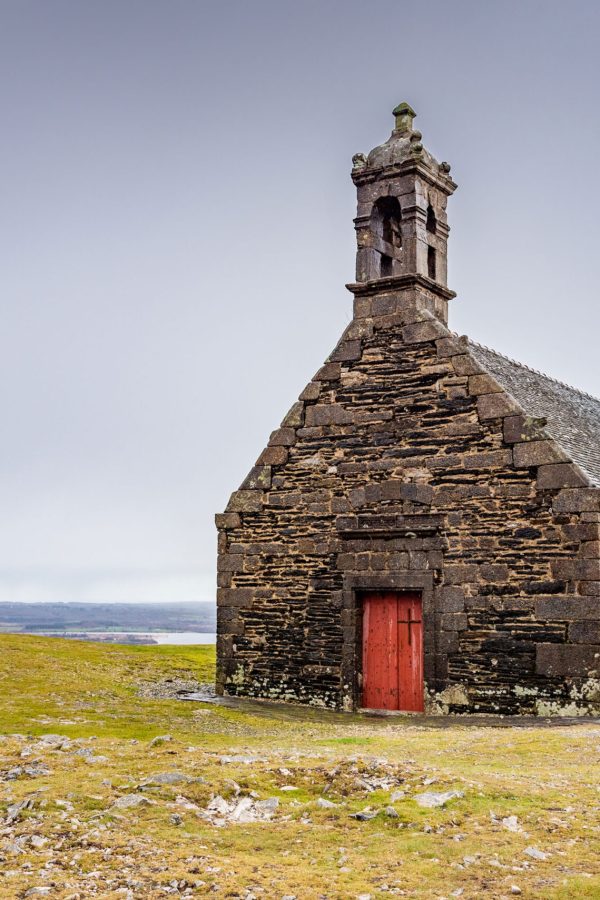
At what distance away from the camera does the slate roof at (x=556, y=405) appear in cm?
1661

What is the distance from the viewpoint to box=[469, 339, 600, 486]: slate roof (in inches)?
654

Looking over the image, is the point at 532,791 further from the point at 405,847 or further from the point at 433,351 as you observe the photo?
the point at 433,351

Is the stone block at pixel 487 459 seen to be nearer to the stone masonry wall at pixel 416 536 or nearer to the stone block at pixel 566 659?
the stone masonry wall at pixel 416 536

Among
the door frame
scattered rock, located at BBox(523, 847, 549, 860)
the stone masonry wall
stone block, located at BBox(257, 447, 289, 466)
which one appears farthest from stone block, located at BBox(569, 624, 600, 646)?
scattered rock, located at BBox(523, 847, 549, 860)

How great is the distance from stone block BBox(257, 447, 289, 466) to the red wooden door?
285cm

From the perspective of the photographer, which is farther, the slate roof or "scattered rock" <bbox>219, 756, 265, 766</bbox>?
the slate roof

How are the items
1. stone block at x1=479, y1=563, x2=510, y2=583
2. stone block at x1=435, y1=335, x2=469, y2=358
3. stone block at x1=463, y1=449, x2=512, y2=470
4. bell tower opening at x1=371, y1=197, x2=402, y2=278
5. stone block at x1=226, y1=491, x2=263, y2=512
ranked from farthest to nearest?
bell tower opening at x1=371, y1=197, x2=402, y2=278, stone block at x1=226, y1=491, x2=263, y2=512, stone block at x1=435, y1=335, x2=469, y2=358, stone block at x1=463, y1=449, x2=512, y2=470, stone block at x1=479, y1=563, x2=510, y2=583

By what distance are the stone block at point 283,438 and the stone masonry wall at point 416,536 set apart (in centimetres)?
2

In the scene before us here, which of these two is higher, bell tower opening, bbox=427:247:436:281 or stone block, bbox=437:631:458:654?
bell tower opening, bbox=427:247:436:281

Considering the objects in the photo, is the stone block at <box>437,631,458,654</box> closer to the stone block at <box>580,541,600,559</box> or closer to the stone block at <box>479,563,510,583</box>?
the stone block at <box>479,563,510,583</box>

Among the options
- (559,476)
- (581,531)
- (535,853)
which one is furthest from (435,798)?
(559,476)

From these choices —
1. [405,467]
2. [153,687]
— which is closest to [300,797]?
[405,467]

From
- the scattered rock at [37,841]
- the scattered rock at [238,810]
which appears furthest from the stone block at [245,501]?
the scattered rock at [37,841]

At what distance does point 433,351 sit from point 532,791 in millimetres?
9653
